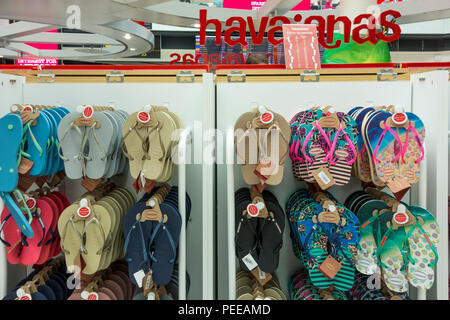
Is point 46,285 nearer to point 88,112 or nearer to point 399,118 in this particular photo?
point 88,112

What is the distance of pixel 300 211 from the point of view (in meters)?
1.86

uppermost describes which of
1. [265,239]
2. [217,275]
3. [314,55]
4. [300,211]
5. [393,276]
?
[314,55]

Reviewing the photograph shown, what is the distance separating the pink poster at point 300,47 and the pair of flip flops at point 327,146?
27.0 inches

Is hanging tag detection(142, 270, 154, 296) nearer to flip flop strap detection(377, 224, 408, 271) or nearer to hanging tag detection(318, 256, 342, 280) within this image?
hanging tag detection(318, 256, 342, 280)

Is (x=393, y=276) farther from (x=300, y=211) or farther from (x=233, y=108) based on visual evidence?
(x=233, y=108)

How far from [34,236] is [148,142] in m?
0.76

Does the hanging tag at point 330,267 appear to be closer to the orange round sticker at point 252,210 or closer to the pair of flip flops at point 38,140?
the orange round sticker at point 252,210

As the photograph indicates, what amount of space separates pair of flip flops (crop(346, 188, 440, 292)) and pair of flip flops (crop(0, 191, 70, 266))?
1605mm

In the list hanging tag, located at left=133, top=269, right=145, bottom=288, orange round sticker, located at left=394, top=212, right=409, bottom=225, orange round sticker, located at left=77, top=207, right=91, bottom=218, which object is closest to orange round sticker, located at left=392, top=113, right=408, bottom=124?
orange round sticker, located at left=394, top=212, right=409, bottom=225

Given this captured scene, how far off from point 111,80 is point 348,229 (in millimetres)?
1668

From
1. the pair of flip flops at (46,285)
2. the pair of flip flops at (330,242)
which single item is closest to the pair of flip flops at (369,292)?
the pair of flip flops at (330,242)

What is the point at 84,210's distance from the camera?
5.63ft

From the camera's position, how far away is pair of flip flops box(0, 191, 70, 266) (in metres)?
1.81
